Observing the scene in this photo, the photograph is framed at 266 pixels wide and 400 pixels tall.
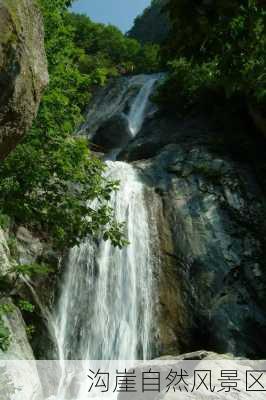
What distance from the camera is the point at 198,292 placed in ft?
39.2

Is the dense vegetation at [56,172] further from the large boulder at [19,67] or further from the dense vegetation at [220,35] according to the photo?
the dense vegetation at [220,35]

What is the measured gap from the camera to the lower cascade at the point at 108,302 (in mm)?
10891

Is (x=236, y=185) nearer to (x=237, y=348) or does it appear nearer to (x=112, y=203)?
(x=112, y=203)

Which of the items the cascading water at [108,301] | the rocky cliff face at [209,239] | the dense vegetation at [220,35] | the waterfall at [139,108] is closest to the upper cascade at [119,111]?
the waterfall at [139,108]

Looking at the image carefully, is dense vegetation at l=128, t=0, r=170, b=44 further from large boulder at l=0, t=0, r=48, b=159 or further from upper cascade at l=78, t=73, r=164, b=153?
large boulder at l=0, t=0, r=48, b=159

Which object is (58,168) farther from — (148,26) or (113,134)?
(148,26)

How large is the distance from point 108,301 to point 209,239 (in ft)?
9.95

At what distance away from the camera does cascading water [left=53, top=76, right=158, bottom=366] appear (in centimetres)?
1089

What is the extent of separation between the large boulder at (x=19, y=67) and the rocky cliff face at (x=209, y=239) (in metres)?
7.94

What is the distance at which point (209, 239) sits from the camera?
1299cm

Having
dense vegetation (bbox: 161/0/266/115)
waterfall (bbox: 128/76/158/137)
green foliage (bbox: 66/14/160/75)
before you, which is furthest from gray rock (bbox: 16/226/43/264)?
green foliage (bbox: 66/14/160/75)

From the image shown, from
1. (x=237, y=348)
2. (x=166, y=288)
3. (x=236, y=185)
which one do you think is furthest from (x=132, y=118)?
(x=237, y=348)

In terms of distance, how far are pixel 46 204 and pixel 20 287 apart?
107 inches

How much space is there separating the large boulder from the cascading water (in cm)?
737
